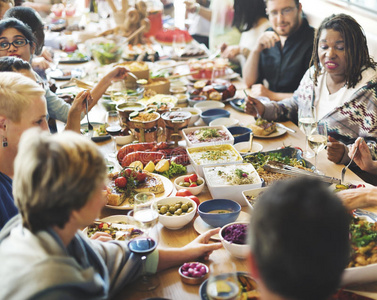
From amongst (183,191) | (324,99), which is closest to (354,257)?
(183,191)

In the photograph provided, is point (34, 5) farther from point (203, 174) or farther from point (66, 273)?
point (66, 273)

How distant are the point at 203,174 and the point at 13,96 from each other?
1.04m

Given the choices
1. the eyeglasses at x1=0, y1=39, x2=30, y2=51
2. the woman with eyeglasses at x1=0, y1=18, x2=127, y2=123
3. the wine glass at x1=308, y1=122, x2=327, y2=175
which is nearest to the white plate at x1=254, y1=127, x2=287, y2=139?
the wine glass at x1=308, y1=122, x2=327, y2=175

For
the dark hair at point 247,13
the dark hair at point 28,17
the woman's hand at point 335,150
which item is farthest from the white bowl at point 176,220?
the dark hair at point 247,13

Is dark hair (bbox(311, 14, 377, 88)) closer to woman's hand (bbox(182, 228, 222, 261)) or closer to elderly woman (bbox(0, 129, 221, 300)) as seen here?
woman's hand (bbox(182, 228, 222, 261))

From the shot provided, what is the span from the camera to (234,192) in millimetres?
2068

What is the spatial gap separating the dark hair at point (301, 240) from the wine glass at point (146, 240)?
0.67m

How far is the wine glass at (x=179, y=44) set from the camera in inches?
186

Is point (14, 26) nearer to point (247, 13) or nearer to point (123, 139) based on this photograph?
point (123, 139)

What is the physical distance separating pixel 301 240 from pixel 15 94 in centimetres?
145

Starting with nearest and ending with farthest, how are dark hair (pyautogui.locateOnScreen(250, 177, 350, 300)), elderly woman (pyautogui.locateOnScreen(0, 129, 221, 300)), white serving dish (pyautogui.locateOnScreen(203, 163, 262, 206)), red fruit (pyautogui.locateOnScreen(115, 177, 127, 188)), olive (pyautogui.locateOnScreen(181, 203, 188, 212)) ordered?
dark hair (pyautogui.locateOnScreen(250, 177, 350, 300))
elderly woman (pyautogui.locateOnScreen(0, 129, 221, 300))
olive (pyautogui.locateOnScreen(181, 203, 188, 212))
white serving dish (pyautogui.locateOnScreen(203, 163, 262, 206))
red fruit (pyautogui.locateOnScreen(115, 177, 127, 188))

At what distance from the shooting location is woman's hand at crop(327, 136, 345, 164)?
94.7 inches

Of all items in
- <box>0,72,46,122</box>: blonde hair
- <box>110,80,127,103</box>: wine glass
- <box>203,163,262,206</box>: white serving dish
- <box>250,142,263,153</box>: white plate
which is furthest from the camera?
<box>110,80,127,103</box>: wine glass

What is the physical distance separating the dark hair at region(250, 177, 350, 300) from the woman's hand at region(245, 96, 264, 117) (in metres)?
2.23
